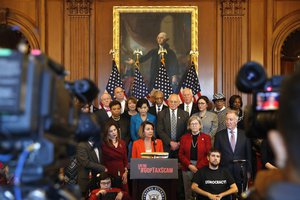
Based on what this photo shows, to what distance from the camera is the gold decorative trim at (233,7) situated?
37.2 ft

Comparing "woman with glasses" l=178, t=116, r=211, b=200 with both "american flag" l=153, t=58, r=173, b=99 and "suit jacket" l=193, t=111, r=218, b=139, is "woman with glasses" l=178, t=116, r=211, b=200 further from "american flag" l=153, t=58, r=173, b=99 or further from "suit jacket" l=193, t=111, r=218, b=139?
"american flag" l=153, t=58, r=173, b=99

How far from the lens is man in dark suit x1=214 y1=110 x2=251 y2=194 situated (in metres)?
8.12

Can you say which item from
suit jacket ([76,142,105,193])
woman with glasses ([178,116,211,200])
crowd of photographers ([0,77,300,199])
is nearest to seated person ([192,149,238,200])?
crowd of photographers ([0,77,300,199])

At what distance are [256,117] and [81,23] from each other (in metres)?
9.06

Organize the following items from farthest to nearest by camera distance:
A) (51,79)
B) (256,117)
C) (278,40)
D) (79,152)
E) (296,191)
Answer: (278,40), (79,152), (256,117), (51,79), (296,191)

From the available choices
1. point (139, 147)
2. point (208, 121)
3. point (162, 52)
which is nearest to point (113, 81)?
point (162, 52)

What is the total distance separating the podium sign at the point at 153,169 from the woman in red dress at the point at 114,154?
628 mm

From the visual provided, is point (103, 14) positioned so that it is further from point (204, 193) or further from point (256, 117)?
point (256, 117)

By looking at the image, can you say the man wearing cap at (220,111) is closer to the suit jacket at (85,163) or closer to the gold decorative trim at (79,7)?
the suit jacket at (85,163)

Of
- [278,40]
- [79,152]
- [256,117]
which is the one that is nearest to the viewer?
[256,117]

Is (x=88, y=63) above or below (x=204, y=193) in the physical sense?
above

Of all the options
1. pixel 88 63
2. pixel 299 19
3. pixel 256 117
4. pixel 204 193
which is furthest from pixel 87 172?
pixel 256 117

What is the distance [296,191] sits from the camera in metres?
1.78

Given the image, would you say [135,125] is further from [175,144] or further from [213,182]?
[213,182]
